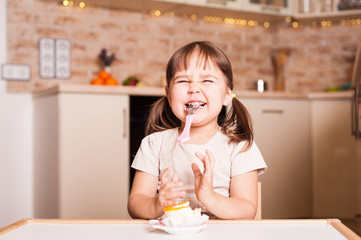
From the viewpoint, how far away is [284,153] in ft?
9.08

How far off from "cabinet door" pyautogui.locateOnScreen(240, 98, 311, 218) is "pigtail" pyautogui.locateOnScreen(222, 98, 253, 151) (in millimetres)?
1440

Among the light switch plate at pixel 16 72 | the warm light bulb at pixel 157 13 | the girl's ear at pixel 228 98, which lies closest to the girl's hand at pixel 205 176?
the girl's ear at pixel 228 98

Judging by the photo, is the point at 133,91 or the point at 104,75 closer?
the point at 133,91

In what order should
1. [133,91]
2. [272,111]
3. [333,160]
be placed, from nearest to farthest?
1. [133,91]
2. [272,111]
3. [333,160]

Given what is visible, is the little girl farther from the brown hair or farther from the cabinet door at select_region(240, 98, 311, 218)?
the cabinet door at select_region(240, 98, 311, 218)

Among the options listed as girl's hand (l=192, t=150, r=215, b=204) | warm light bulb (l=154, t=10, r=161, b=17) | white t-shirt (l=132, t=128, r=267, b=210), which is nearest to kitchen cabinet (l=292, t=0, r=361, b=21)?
warm light bulb (l=154, t=10, r=161, b=17)

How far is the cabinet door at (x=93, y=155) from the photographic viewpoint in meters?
2.19

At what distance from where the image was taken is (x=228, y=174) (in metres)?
1.12

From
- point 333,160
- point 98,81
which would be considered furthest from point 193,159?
point 333,160

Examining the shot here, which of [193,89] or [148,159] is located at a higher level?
[193,89]

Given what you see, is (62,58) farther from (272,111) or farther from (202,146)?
(202,146)

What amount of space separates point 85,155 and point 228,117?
120 centimetres

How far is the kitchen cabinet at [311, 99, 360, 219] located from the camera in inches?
111

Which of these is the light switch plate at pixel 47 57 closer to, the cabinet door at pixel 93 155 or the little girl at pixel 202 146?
the cabinet door at pixel 93 155
